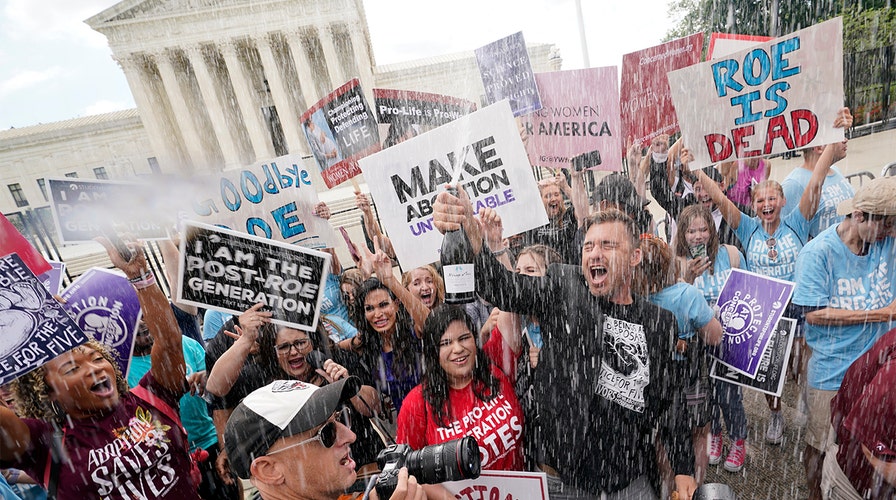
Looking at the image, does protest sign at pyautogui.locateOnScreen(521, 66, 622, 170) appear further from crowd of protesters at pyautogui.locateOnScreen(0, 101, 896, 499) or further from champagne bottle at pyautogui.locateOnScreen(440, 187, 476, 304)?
champagne bottle at pyautogui.locateOnScreen(440, 187, 476, 304)

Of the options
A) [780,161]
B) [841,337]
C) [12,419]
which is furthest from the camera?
[780,161]

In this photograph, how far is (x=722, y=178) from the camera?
4.21m

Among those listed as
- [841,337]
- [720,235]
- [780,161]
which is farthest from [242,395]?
[780,161]

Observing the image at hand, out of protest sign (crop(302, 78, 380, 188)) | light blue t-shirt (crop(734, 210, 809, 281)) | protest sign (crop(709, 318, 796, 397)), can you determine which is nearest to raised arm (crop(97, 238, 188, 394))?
protest sign (crop(302, 78, 380, 188))

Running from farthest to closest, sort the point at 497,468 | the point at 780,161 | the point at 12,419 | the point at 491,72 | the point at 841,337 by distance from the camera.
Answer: the point at 780,161 → the point at 491,72 → the point at 841,337 → the point at 497,468 → the point at 12,419

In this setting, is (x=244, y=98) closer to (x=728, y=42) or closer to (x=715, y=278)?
(x=728, y=42)

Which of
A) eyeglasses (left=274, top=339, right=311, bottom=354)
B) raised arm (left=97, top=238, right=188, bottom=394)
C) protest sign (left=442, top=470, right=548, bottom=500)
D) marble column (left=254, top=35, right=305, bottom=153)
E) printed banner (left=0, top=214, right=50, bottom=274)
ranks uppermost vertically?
marble column (left=254, top=35, right=305, bottom=153)

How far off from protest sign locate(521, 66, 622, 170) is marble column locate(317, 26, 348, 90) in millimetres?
24382

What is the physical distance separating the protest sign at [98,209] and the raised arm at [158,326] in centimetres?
83

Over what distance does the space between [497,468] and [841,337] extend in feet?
6.58

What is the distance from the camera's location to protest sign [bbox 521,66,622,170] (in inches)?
166

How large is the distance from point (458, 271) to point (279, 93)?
2866 centimetres

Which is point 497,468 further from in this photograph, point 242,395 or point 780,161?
point 780,161

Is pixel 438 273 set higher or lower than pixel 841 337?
higher
